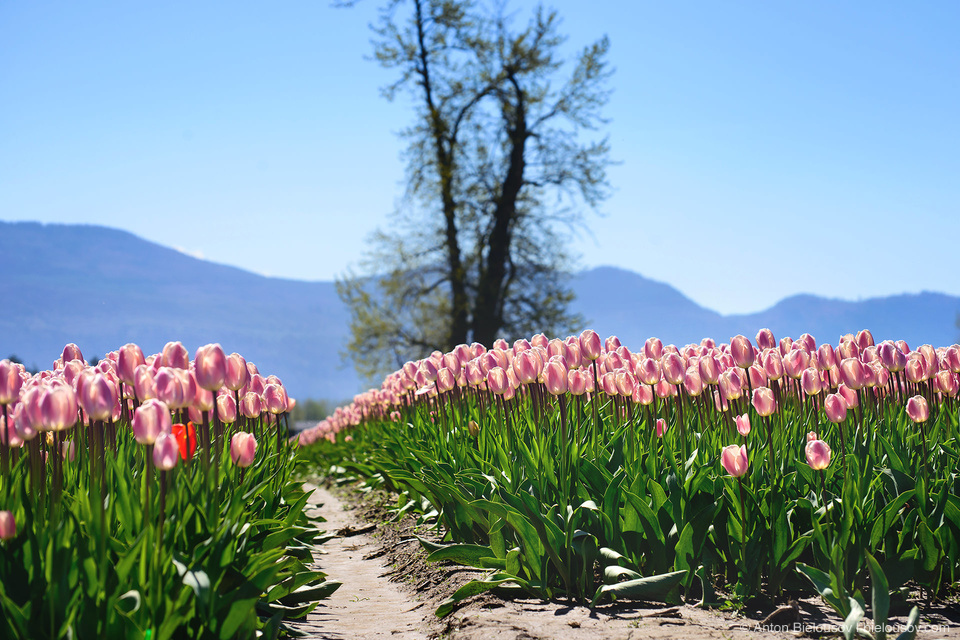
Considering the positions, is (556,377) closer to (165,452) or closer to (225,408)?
(225,408)

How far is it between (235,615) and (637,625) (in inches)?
75.3

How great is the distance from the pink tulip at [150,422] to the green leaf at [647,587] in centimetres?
233

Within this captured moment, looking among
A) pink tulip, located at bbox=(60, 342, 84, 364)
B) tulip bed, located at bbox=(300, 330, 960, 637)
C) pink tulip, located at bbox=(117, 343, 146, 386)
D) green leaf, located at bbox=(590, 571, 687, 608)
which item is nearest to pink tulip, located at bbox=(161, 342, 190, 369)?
pink tulip, located at bbox=(117, 343, 146, 386)

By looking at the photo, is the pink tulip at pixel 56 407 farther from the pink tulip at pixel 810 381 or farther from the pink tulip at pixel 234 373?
the pink tulip at pixel 810 381

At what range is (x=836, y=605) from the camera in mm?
3539

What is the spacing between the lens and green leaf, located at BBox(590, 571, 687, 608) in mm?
3826

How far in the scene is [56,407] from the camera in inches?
130

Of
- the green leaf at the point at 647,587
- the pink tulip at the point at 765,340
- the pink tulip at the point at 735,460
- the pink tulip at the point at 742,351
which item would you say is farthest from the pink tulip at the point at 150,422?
the pink tulip at the point at 765,340

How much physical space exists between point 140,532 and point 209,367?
2.79 feet

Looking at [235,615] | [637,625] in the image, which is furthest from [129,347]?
[637,625]

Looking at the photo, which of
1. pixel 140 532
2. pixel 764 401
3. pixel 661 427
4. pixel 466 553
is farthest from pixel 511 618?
pixel 661 427

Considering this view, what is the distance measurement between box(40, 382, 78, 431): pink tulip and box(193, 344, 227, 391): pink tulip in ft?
1.93

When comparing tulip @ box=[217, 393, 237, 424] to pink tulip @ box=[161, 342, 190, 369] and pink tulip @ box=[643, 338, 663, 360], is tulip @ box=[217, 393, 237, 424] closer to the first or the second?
pink tulip @ box=[161, 342, 190, 369]

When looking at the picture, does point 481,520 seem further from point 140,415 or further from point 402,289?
point 402,289
